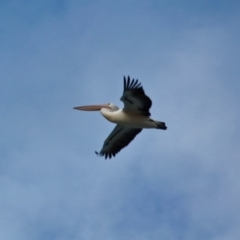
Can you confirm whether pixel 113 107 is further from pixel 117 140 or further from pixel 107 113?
pixel 117 140

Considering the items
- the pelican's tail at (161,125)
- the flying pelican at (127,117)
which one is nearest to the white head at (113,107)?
the flying pelican at (127,117)

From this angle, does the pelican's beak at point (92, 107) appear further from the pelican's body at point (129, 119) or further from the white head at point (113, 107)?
the pelican's body at point (129, 119)

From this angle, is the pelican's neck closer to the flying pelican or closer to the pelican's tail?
the flying pelican

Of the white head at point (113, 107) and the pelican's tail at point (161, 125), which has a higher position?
the white head at point (113, 107)

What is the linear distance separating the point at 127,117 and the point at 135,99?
106 cm

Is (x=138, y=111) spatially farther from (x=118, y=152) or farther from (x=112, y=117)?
(x=118, y=152)

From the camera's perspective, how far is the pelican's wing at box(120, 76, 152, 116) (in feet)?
92.3

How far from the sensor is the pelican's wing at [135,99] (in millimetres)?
28141

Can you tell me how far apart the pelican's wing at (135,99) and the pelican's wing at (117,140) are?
1.97 m

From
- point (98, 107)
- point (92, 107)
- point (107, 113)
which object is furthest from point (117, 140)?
point (107, 113)

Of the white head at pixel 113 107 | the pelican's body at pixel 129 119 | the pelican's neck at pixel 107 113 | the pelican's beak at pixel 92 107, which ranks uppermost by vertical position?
the pelican's beak at pixel 92 107

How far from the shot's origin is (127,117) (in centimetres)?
2945

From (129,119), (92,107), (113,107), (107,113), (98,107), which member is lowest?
(129,119)

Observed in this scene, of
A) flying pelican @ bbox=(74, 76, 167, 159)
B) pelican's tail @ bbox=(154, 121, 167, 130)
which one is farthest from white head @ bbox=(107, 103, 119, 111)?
pelican's tail @ bbox=(154, 121, 167, 130)
